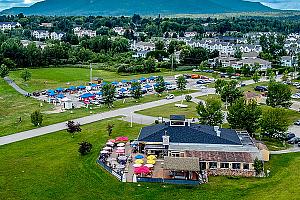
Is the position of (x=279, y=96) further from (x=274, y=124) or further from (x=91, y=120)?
(x=91, y=120)

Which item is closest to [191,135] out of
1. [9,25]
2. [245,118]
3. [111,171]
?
[245,118]

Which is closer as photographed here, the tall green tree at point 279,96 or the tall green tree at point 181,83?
the tall green tree at point 279,96

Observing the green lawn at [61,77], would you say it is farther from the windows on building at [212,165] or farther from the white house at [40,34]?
the white house at [40,34]

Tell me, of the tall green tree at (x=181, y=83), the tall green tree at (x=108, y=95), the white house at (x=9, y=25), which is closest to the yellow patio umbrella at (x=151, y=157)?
the tall green tree at (x=108, y=95)

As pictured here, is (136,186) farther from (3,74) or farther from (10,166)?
(3,74)

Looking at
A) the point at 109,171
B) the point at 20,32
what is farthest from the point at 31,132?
the point at 20,32
